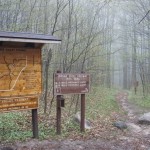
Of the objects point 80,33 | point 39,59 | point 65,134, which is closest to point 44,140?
point 65,134

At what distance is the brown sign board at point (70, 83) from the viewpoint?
8.52 meters

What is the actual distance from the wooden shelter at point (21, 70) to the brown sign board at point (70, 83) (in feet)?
2.33

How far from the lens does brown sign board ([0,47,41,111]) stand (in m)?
7.39

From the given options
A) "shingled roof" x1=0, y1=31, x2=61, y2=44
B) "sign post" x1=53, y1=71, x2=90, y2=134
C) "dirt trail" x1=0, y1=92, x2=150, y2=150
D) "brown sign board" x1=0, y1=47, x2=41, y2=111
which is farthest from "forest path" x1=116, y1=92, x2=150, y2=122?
"shingled roof" x1=0, y1=31, x2=61, y2=44

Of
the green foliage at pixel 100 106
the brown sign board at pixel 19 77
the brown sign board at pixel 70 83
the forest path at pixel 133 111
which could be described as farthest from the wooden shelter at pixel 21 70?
the forest path at pixel 133 111

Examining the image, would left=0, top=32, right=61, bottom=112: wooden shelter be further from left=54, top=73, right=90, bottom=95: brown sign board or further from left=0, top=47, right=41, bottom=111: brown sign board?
left=54, top=73, right=90, bottom=95: brown sign board

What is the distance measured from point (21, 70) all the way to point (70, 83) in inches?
72.8

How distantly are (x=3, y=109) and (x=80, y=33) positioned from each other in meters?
9.13

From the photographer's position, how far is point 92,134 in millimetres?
8812

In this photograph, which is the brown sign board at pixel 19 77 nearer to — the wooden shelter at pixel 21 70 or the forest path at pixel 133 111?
the wooden shelter at pixel 21 70

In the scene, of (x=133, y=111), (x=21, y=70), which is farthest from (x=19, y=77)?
(x=133, y=111)

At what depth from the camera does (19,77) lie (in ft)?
25.1

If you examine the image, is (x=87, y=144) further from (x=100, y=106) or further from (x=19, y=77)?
(x=100, y=106)

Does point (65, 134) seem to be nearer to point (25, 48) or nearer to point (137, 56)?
point (25, 48)
